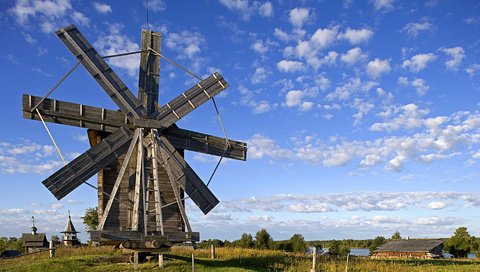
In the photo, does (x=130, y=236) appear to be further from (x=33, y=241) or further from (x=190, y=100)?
(x=33, y=241)

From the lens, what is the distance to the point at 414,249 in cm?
5528

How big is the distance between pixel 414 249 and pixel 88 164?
4941 cm

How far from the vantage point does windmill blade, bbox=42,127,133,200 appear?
16328 millimetres

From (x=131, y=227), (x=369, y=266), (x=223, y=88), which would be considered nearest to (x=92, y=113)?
(x=131, y=227)

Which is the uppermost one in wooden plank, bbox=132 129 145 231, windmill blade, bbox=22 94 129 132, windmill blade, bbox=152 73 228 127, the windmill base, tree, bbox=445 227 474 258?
windmill blade, bbox=152 73 228 127

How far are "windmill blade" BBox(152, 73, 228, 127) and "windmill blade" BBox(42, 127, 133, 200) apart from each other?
1700 mm

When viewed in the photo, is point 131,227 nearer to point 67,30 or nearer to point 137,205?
point 137,205

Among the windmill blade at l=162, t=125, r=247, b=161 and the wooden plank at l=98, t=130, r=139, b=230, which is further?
the windmill blade at l=162, t=125, r=247, b=161

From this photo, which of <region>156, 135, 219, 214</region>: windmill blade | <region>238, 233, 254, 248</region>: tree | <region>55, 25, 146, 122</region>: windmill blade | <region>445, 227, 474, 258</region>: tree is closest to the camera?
<region>55, 25, 146, 122</region>: windmill blade

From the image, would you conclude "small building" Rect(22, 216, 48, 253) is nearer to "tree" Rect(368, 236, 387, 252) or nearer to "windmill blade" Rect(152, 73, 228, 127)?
"windmill blade" Rect(152, 73, 228, 127)

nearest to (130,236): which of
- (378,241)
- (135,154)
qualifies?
(135,154)

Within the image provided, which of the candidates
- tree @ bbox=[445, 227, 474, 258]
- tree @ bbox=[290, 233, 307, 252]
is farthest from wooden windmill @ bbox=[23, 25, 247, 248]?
tree @ bbox=[445, 227, 474, 258]

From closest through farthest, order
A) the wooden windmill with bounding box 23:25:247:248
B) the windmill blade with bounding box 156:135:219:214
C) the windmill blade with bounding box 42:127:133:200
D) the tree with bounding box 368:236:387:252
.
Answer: the windmill blade with bounding box 42:127:133:200, the wooden windmill with bounding box 23:25:247:248, the windmill blade with bounding box 156:135:219:214, the tree with bounding box 368:236:387:252

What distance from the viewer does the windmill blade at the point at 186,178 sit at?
18.6m
